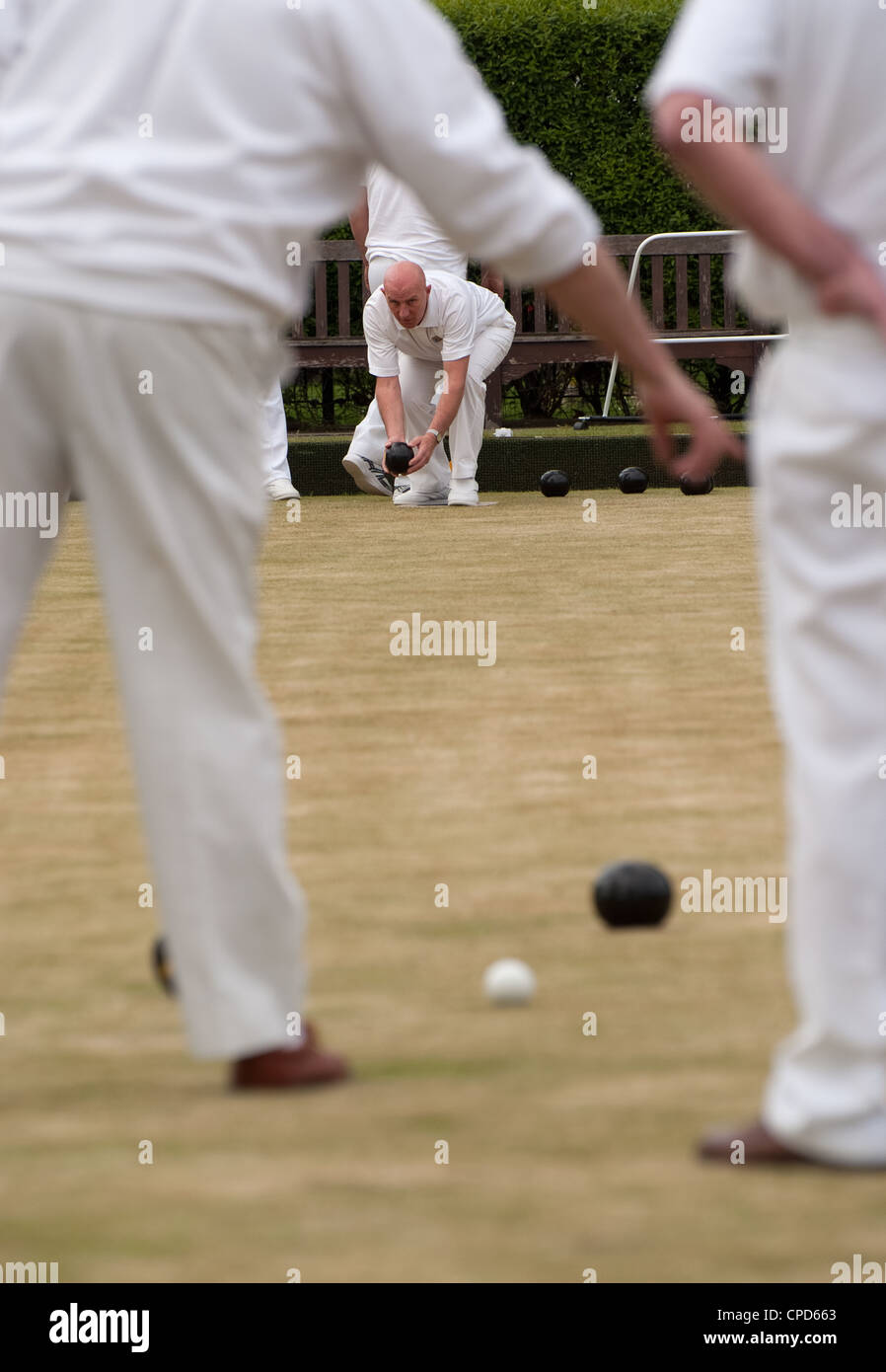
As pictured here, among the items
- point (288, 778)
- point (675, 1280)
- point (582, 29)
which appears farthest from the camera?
point (582, 29)

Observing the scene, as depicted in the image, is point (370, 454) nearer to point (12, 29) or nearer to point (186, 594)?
point (12, 29)

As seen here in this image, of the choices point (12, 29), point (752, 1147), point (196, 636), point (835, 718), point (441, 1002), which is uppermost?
point (12, 29)

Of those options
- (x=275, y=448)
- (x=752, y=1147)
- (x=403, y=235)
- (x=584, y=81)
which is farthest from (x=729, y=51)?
(x=584, y=81)

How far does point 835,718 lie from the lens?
8.88ft

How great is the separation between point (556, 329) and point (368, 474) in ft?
12.0

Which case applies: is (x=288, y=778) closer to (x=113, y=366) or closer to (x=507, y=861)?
(x=507, y=861)

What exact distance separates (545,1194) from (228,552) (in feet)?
2.95

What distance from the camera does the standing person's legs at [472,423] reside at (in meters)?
12.5

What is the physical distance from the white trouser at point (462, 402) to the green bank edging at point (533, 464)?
4.26ft

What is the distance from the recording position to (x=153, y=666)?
3.04m

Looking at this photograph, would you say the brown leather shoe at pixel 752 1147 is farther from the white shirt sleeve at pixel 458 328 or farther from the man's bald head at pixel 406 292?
the white shirt sleeve at pixel 458 328

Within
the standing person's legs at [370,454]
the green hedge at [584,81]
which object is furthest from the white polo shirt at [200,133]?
the green hedge at [584,81]

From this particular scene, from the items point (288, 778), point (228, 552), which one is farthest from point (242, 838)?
point (288, 778)

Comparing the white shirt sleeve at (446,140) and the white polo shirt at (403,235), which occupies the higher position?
the white polo shirt at (403,235)
